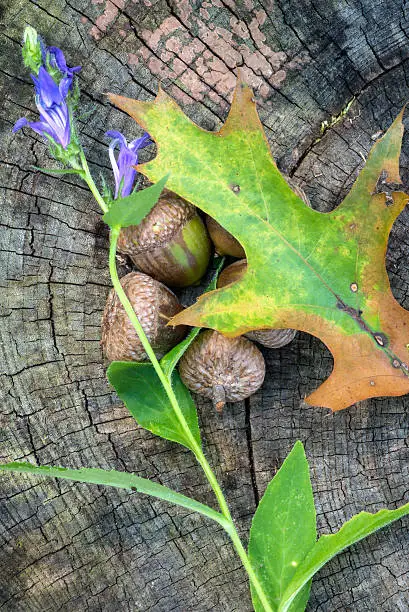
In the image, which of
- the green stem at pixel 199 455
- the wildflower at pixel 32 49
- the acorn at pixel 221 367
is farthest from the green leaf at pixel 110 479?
the wildflower at pixel 32 49

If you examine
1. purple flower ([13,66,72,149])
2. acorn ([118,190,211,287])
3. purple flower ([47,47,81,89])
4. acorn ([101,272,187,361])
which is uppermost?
purple flower ([47,47,81,89])

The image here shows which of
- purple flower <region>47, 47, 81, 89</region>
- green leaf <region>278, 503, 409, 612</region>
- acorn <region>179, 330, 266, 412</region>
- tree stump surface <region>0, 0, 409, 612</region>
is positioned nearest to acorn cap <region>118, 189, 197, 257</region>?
tree stump surface <region>0, 0, 409, 612</region>

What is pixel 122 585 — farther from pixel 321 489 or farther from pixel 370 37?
pixel 370 37

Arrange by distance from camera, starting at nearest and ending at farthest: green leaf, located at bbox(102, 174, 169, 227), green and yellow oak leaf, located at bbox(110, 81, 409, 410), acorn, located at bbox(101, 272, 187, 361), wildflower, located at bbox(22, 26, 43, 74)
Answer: green leaf, located at bbox(102, 174, 169, 227) < wildflower, located at bbox(22, 26, 43, 74) < green and yellow oak leaf, located at bbox(110, 81, 409, 410) < acorn, located at bbox(101, 272, 187, 361)

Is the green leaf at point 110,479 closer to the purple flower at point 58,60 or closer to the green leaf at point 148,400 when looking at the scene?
the green leaf at point 148,400

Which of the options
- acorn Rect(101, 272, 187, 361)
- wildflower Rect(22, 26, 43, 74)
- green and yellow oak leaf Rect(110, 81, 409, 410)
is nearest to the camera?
wildflower Rect(22, 26, 43, 74)

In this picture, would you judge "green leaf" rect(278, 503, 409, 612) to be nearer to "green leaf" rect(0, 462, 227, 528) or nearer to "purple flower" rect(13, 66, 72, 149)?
"green leaf" rect(0, 462, 227, 528)

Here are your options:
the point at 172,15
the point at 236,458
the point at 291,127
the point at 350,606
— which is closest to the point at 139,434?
A: the point at 236,458

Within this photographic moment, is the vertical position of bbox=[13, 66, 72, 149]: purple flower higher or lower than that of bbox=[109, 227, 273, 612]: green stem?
higher
